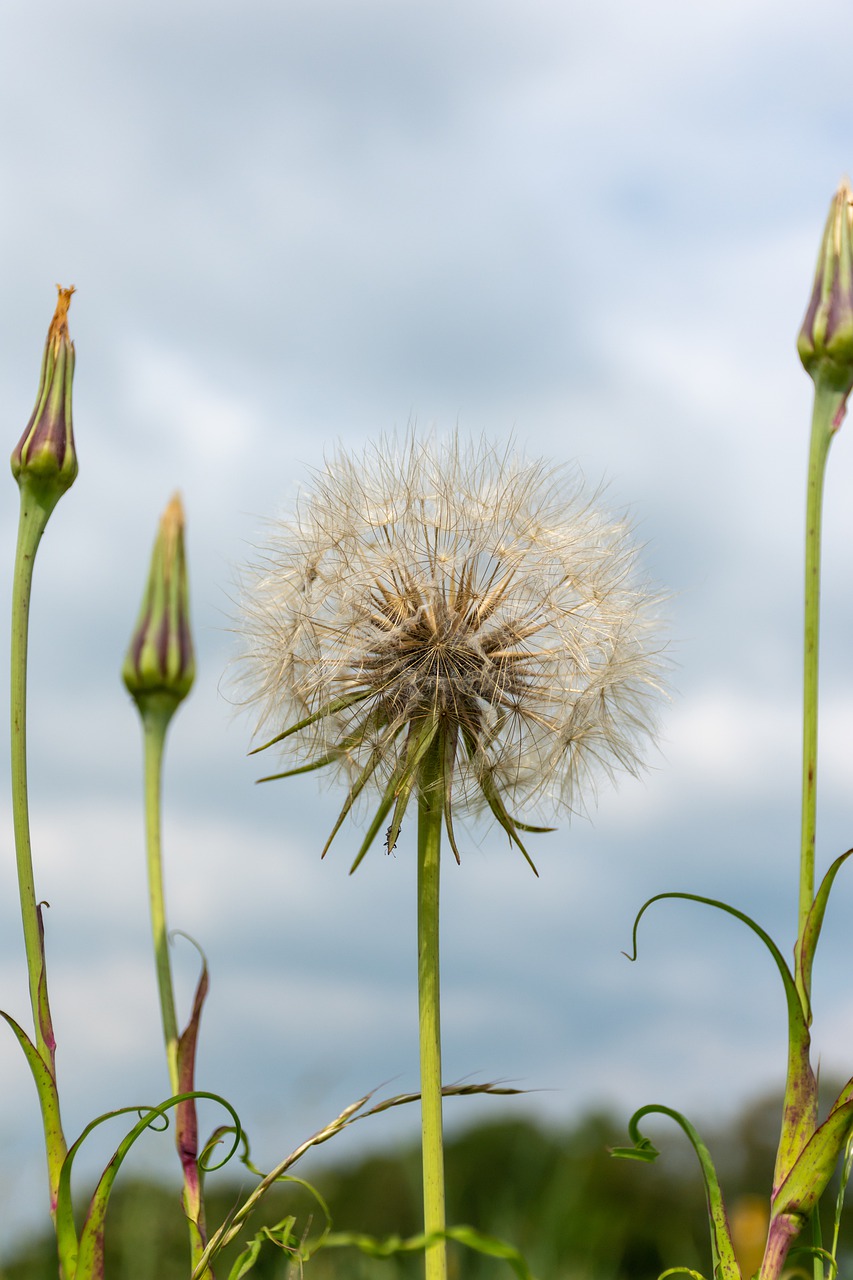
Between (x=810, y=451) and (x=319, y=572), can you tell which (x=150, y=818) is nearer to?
(x=319, y=572)

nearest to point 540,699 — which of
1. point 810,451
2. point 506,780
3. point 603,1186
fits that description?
point 506,780

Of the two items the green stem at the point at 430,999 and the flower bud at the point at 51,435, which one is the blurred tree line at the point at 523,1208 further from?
the flower bud at the point at 51,435

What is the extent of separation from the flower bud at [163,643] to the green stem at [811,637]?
47.2 inches

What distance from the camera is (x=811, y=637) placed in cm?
232

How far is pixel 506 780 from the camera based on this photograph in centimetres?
288

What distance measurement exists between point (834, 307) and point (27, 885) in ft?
6.07

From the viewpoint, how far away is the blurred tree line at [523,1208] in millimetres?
5117

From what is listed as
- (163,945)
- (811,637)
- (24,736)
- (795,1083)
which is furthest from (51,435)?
(795,1083)

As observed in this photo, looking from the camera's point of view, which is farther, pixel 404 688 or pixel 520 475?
pixel 520 475

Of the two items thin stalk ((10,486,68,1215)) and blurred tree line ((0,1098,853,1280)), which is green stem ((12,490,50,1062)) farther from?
blurred tree line ((0,1098,853,1280))

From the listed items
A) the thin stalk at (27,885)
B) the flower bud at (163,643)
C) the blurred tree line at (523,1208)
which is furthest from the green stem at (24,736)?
the blurred tree line at (523,1208)

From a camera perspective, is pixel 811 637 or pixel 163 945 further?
pixel 163 945

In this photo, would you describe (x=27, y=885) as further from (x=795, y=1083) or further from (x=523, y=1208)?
(x=523, y=1208)

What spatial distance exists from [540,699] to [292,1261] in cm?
125
